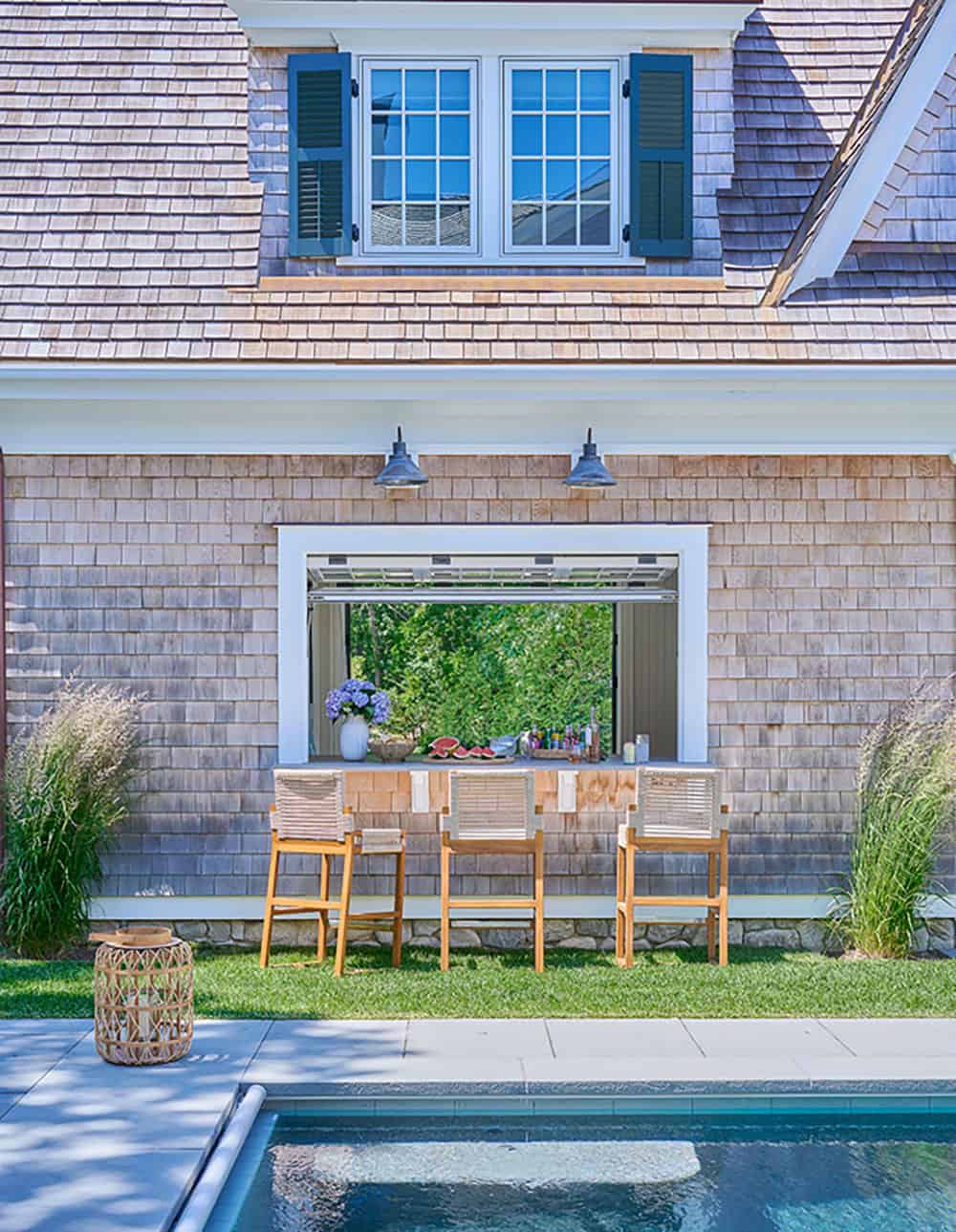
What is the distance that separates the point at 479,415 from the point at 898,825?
119 inches

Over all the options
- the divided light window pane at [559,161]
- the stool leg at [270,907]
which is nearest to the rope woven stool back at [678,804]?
the stool leg at [270,907]

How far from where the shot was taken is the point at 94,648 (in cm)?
823

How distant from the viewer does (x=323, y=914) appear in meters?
7.91

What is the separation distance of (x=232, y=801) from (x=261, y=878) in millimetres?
437

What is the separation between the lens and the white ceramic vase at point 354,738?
8516 millimetres

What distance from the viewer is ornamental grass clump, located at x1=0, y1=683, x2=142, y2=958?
25.5 ft

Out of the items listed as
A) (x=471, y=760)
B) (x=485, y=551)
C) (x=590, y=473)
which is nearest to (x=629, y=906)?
(x=471, y=760)

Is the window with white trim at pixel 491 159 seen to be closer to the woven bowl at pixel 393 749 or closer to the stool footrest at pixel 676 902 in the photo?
the woven bowl at pixel 393 749

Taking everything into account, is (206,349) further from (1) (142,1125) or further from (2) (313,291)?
(1) (142,1125)

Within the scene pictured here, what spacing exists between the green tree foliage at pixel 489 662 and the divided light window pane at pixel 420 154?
5.88 metres

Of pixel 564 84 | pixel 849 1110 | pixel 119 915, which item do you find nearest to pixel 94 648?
pixel 119 915

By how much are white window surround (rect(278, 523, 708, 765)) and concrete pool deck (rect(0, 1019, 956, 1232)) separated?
2034mm

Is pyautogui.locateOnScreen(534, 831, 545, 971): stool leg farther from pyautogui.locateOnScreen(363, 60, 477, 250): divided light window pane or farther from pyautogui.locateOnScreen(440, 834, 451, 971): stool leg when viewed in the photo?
pyautogui.locateOnScreen(363, 60, 477, 250): divided light window pane

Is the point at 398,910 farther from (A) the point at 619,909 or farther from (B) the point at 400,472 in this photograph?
(B) the point at 400,472
